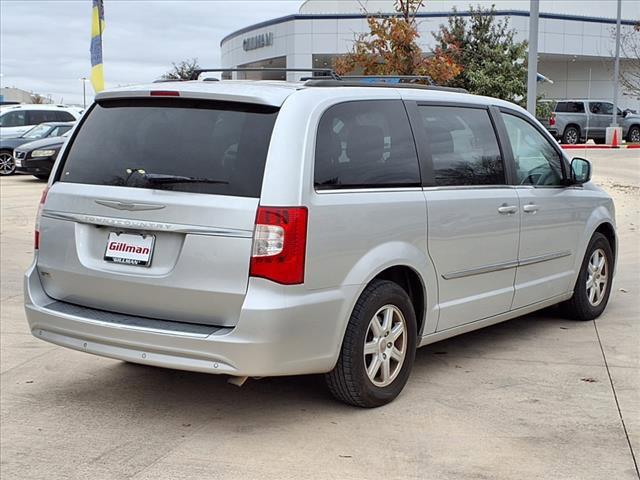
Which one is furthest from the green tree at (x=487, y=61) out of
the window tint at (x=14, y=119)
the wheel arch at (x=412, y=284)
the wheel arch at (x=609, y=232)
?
the wheel arch at (x=412, y=284)

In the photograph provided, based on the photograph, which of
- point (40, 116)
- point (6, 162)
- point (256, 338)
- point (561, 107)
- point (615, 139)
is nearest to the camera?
point (256, 338)

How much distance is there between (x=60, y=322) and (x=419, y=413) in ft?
6.82

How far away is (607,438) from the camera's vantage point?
460cm

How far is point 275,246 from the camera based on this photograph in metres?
4.31

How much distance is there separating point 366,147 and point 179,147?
3.49ft

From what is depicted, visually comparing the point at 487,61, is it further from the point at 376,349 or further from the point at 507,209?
the point at 376,349

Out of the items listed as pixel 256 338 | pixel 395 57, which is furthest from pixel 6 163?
pixel 256 338

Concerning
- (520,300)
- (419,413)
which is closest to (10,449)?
(419,413)

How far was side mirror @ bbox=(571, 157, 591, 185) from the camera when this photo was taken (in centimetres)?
685

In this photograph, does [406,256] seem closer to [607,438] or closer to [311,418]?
[311,418]

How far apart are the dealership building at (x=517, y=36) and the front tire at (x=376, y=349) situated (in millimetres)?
41812

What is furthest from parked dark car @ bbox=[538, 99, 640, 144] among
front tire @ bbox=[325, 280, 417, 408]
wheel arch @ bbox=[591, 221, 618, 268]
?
front tire @ bbox=[325, 280, 417, 408]

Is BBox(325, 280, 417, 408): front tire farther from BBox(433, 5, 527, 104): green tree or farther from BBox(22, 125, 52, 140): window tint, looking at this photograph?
BBox(433, 5, 527, 104): green tree

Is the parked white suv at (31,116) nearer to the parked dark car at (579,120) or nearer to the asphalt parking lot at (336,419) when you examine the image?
the parked dark car at (579,120)
